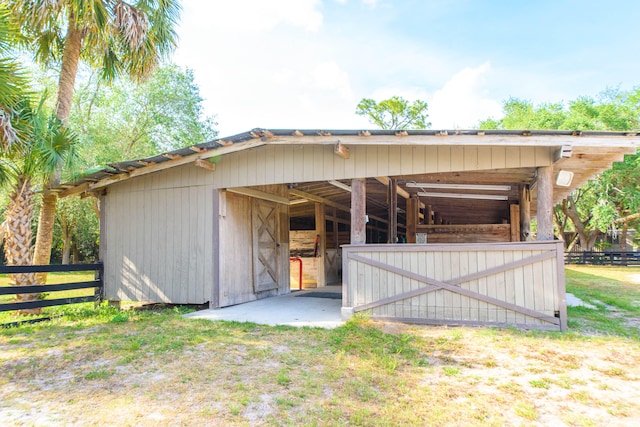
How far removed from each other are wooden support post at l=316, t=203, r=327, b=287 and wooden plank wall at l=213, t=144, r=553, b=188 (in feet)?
12.7

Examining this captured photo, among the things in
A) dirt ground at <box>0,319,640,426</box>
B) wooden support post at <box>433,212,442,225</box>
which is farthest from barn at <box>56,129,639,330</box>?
wooden support post at <box>433,212,442,225</box>

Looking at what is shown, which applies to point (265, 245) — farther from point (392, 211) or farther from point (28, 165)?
point (28, 165)

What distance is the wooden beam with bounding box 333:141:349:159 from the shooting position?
5.71 m

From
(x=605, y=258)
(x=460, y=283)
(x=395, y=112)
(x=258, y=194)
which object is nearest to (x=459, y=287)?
(x=460, y=283)

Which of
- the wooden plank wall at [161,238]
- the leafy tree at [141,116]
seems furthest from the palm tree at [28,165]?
the leafy tree at [141,116]

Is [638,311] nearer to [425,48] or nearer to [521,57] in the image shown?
[425,48]

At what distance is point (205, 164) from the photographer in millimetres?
6793

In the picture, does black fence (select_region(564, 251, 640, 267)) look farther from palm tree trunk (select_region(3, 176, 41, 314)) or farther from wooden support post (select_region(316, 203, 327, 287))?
palm tree trunk (select_region(3, 176, 41, 314))

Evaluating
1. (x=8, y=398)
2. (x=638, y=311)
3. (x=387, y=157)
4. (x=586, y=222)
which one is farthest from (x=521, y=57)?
(x=8, y=398)

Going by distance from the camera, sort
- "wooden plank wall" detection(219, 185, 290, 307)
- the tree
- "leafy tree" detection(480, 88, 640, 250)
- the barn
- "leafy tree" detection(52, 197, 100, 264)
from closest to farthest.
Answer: the barn → "wooden plank wall" detection(219, 185, 290, 307) → "leafy tree" detection(52, 197, 100, 264) → "leafy tree" detection(480, 88, 640, 250) → the tree

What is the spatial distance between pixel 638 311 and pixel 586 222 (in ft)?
65.6

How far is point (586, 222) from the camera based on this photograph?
77.7 feet

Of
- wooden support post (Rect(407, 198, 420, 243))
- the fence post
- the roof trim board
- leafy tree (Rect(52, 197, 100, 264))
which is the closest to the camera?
the roof trim board

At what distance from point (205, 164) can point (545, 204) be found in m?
5.21
